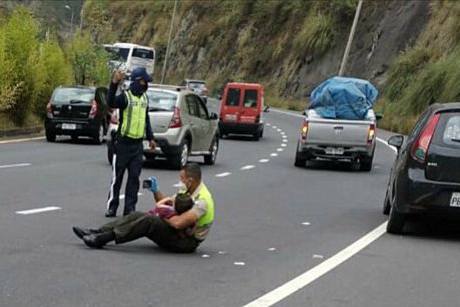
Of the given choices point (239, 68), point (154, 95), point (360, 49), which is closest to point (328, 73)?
point (360, 49)

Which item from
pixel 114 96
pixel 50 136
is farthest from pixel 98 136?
pixel 114 96

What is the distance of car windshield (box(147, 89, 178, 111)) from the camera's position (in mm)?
19859

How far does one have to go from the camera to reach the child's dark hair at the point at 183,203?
31.0ft

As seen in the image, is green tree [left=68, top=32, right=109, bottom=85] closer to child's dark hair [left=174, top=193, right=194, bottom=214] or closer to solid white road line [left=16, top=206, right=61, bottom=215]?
solid white road line [left=16, top=206, right=61, bottom=215]

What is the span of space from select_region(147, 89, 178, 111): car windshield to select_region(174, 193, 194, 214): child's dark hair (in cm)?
1043

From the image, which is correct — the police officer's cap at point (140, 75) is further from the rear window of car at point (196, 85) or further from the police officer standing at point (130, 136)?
the rear window of car at point (196, 85)

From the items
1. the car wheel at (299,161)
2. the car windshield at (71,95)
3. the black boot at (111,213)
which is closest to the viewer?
the black boot at (111,213)

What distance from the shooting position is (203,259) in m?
9.47

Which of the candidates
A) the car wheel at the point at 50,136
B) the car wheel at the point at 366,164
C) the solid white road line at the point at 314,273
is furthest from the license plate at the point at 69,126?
the solid white road line at the point at 314,273

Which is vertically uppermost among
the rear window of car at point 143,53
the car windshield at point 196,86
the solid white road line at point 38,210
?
the solid white road line at point 38,210

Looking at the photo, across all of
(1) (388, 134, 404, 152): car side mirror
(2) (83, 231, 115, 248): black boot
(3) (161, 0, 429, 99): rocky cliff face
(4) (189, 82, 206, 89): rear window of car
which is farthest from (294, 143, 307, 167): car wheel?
(4) (189, 82, 206, 89): rear window of car

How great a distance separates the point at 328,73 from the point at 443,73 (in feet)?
80.3

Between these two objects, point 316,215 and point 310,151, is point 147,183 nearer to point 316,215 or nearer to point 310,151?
point 316,215

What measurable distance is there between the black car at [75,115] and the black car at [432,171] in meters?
16.1
